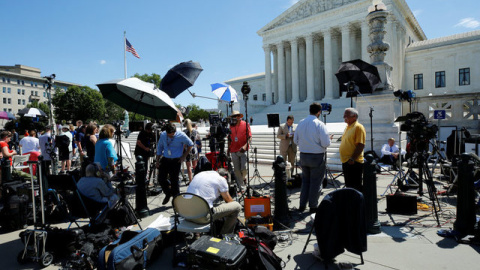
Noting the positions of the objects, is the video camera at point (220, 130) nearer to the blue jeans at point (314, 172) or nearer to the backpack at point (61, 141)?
the blue jeans at point (314, 172)

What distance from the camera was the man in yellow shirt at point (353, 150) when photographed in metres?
5.02

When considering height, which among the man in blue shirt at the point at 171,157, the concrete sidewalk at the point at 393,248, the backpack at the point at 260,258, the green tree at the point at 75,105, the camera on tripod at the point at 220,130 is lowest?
the concrete sidewalk at the point at 393,248

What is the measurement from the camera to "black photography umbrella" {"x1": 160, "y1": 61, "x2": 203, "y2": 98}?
22.1 feet

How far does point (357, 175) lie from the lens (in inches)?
205

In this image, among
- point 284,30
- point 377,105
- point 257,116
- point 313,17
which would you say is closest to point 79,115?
point 257,116

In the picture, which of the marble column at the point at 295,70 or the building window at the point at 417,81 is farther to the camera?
the marble column at the point at 295,70

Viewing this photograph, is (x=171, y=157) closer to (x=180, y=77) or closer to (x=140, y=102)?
(x=140, y=102)

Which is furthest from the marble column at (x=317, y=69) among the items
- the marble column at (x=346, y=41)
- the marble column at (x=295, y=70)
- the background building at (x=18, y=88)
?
the background building at (x=18, y=88)

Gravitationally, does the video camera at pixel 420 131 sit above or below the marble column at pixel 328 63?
below

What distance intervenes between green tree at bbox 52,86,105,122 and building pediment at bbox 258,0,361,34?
125 ft

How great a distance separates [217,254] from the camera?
9.77 feet

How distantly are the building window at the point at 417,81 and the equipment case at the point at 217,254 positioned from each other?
45222 millimetres

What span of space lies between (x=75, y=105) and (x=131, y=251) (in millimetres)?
61125

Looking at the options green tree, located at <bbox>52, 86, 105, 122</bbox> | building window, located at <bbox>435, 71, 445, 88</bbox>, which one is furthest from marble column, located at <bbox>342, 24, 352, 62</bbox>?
green tree, located at <bbox>52, 86, 105, 122</bbox>
